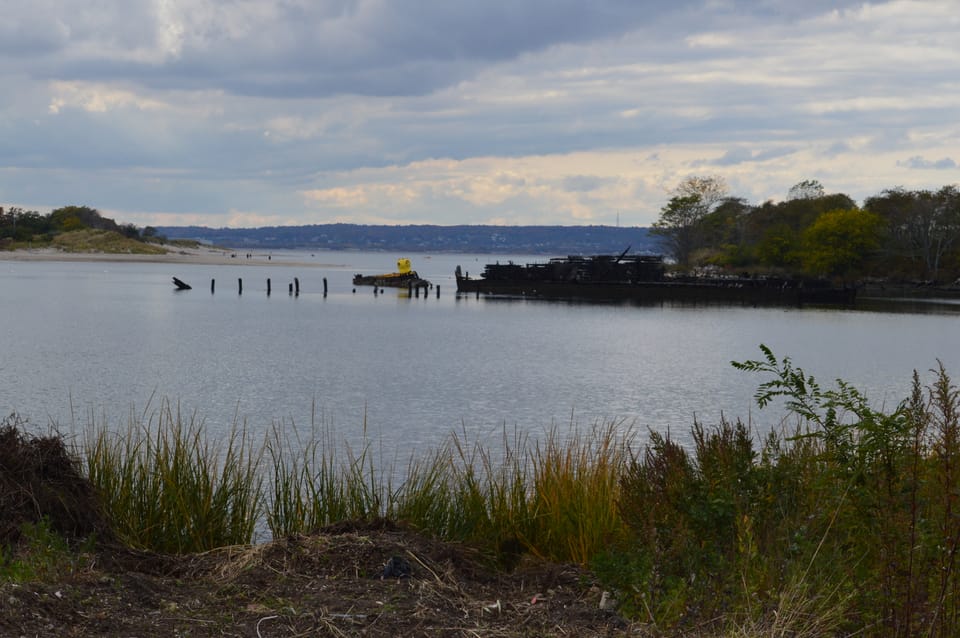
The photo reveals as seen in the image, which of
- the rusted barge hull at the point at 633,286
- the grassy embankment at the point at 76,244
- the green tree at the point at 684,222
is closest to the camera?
the rusted barge hull at the point at 633,286

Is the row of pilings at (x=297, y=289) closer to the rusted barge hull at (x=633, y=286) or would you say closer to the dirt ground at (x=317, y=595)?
the rusted barge hull at (x=633, y=286)

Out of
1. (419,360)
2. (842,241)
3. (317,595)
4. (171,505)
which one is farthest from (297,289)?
(317,595)

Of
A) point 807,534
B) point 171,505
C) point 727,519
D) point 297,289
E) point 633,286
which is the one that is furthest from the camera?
point 633,286

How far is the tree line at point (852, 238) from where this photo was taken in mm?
122312

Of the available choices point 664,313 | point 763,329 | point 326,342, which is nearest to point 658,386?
point 326,342

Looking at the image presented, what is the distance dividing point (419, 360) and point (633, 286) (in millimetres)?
68526

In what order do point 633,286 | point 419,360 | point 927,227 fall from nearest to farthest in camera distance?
1. point 419,360
2. point 633,286
3. point 927,227

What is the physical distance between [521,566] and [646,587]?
1975 millimetres

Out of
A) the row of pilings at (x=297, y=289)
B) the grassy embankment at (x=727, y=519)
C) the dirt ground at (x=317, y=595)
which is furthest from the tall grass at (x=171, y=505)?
the row of pilings at (x=297, y=289)

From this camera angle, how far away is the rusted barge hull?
107062 mm

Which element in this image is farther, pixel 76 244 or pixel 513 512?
pixel 76 244

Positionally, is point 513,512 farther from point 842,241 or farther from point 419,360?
point 842,241

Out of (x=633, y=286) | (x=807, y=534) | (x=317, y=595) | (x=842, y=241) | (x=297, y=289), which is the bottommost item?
(x=297, y=289)

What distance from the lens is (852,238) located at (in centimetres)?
12350
